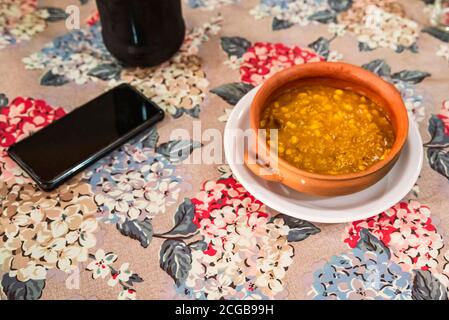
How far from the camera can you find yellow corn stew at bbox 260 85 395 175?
0.90m

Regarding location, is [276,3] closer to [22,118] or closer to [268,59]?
[268,59]

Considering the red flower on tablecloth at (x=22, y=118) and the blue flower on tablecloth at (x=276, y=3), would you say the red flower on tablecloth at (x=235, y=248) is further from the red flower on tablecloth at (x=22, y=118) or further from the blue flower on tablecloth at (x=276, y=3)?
the blue flower on tablecloth at (x=276, y=3)

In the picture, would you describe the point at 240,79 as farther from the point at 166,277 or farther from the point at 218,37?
the point at 166,277

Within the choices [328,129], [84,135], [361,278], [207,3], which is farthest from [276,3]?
[361,278]

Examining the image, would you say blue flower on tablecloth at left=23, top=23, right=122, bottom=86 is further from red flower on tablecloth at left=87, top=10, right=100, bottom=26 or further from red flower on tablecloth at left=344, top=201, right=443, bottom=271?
red flower on tablecloth at left=344, top=201, right=443, bottom=271

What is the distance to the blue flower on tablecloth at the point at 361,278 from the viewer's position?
33.2 inches

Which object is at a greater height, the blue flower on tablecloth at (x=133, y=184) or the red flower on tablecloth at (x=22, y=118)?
the red flower on tablecloth at (x=22, y=118)

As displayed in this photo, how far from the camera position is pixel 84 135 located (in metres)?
1.01

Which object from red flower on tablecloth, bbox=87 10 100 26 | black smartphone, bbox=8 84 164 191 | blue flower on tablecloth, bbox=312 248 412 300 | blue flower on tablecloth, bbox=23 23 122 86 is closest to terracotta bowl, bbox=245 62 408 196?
blue flower on tablecloth, bbox=312 248 412 300

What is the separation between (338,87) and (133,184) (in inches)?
17.1

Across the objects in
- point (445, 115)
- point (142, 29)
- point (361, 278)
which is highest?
point (142, 29)

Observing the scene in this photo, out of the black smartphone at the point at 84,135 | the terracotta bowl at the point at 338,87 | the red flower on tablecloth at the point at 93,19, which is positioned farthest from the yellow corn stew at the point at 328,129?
the red flower on tablecloth at the point at 93,19

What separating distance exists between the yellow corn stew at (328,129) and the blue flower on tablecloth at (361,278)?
150mm
